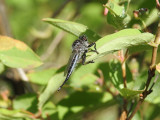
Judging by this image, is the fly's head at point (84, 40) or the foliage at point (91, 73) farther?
the fly's head at point (84, 40)

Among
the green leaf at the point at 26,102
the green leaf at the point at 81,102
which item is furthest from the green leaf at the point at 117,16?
the green leaf at the point at 26,102

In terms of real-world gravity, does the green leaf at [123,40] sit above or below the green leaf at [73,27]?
below

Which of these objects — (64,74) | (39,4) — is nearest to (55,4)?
(39,4)

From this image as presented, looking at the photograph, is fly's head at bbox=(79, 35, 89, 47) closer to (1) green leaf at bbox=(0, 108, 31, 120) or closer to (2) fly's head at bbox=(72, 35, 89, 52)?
(2) fly's head at bbox=(72, 35, 89, 52)

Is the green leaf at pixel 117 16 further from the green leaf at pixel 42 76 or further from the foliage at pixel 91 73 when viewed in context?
the green leaf at pixel 42 76

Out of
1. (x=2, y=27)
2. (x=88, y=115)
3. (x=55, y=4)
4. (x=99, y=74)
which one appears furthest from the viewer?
(x=55, y=4)

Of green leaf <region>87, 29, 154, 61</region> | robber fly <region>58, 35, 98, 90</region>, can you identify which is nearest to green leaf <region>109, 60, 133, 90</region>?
robber fly <region>58, 35, 98, 90</region>

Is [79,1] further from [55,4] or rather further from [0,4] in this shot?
[0,4]

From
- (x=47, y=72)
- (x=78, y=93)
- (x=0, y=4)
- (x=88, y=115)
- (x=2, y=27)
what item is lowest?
(x=88, y=115)
